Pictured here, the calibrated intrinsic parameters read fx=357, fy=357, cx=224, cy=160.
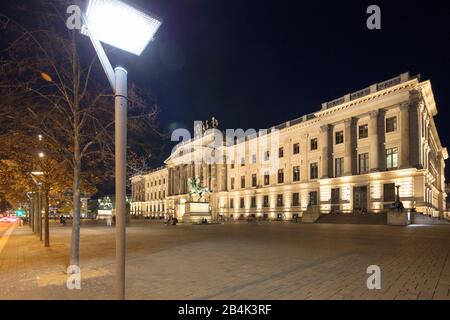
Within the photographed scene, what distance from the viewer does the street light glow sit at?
4531 mm

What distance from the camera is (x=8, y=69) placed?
9.86 meters

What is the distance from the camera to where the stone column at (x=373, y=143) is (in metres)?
49.8

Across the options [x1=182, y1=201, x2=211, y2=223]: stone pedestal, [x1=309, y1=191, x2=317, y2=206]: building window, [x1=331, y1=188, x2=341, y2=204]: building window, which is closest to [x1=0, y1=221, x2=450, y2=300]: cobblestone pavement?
[x1=182, y1=201, x2=211, y2=223]: stone pedestal

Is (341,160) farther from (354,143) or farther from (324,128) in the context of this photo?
(324,128)

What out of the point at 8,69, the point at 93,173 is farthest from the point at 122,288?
the point at 93,173

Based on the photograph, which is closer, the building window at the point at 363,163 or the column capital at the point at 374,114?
the column capital at the point at 374,114

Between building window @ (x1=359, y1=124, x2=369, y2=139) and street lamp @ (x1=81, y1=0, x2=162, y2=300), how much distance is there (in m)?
52.9

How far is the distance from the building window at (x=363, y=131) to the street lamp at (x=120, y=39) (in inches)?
2083

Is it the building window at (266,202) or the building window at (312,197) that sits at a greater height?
the building window at (312,197)

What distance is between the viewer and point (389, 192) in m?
47.4

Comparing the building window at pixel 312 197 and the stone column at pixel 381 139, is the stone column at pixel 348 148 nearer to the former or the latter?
the stone column at pixel 381 139

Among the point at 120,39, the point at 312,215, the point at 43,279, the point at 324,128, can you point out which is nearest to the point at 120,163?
the point at 120,39

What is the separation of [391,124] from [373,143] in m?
3.50

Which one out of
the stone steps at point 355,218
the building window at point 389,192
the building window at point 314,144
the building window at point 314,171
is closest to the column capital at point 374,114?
the building window at point 389,192
